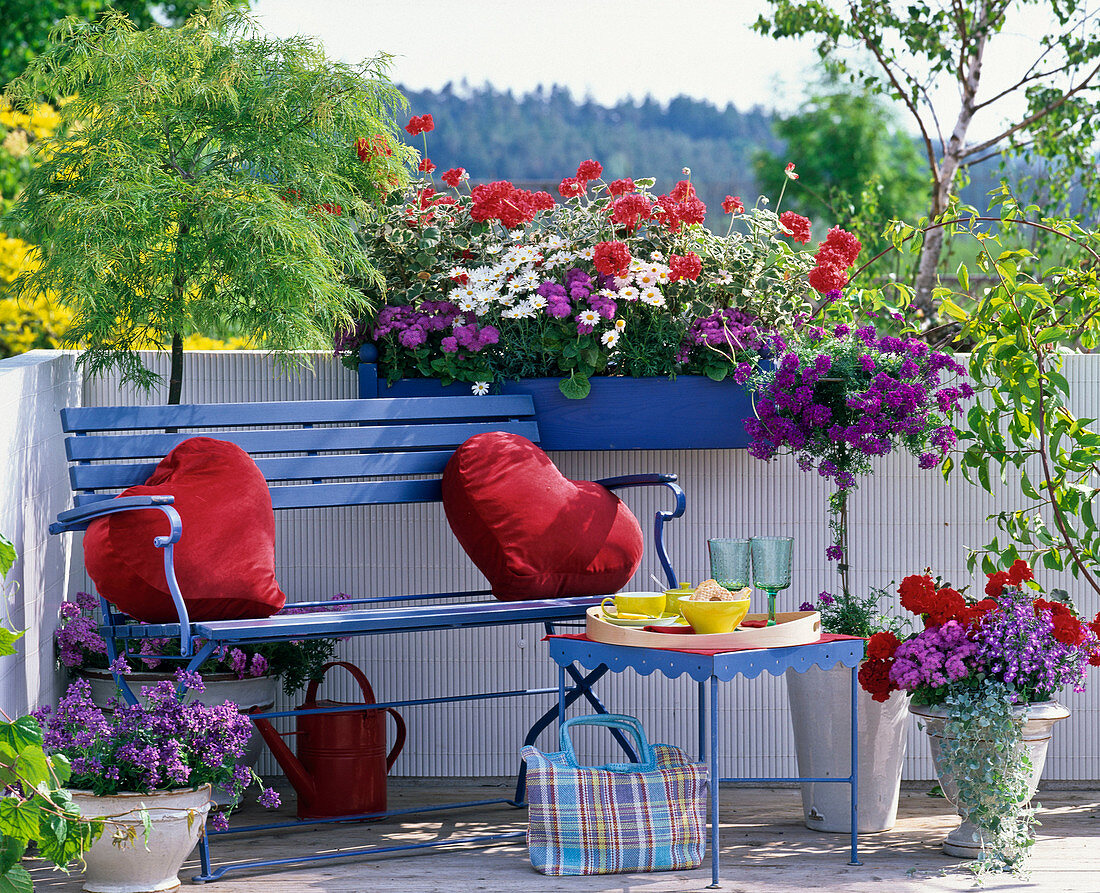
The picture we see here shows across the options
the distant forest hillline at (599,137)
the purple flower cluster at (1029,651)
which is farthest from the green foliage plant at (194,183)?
the distant forest hillline at (599,137)

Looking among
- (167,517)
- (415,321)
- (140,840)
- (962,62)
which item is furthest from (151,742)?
(962,62)

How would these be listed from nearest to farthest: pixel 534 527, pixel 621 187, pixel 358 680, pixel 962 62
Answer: pixel 534 527
pixel 358 680
pixel 621 187
pixel 962 62

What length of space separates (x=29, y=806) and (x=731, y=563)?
4.46 feet

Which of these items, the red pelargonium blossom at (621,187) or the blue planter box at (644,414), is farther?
the red pelargonium blossom at (621,187)

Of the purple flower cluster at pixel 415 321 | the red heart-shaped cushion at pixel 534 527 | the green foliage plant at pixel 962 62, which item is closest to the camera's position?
the red heart-shaped cushion at pixel 534 527

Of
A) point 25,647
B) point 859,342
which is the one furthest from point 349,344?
point 859,342

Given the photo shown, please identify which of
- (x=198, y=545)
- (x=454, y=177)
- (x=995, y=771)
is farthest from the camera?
(x=454, y=177)

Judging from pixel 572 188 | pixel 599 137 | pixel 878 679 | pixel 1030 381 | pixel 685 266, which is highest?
pixel 599 137

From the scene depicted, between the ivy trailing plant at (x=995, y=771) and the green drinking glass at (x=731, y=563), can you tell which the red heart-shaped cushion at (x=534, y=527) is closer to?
the green drinking glass at (x=731, y=563)

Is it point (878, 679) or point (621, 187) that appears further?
point (621, 187)

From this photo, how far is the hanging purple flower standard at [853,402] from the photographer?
2889 mm

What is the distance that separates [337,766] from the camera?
9.41 feet

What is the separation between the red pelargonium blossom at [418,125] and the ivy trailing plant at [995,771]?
6.66 ft

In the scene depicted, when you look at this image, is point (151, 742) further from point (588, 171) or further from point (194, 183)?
point (588, 171)
